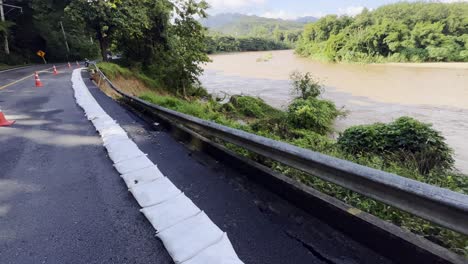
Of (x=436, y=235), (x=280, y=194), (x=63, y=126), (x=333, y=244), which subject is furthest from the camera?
(x=63, y=126)

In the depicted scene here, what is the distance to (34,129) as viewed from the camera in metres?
6.02

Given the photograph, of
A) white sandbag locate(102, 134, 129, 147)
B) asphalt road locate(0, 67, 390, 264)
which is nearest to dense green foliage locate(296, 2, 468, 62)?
white sandbag locate(102, 134, 129, 147)

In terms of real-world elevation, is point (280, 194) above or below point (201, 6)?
below

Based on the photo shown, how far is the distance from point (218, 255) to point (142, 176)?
1809mm

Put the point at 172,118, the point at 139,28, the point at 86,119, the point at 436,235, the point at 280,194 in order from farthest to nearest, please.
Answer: the point at 139,28 < the point at 86,119 < the point at 172,118 < the point at 280,194 < the point at 436,235

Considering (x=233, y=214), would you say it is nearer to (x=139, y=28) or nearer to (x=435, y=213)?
(x=435, y=213)

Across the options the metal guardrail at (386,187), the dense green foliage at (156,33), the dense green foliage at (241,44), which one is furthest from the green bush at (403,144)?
the dense green foliage at (241,44)

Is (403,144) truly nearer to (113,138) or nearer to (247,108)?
(113,138)

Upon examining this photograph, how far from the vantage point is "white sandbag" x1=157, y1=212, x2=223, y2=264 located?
7.22 feet

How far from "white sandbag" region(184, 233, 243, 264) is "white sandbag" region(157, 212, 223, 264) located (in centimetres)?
4

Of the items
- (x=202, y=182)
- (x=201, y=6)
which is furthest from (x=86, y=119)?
(x=201, y=6)

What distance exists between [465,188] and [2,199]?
635cm

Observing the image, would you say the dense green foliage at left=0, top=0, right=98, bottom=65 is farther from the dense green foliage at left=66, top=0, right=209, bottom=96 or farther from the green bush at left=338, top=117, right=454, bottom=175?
the green bush at left=338, top=117, right=454, bottom=175

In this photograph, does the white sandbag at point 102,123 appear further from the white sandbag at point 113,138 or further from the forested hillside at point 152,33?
the forested hillside at point 152,33
